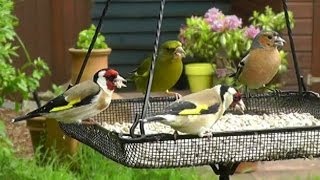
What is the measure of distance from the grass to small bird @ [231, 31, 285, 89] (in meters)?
1.05

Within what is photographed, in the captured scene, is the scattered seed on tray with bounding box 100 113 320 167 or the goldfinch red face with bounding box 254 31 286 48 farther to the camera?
the goldfinch red face with bounding box 254 31 286 48

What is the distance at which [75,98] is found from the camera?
2.90 metres

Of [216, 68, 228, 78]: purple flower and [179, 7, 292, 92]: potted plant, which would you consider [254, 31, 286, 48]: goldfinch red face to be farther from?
[216, 68, 228, 78]: purple flower

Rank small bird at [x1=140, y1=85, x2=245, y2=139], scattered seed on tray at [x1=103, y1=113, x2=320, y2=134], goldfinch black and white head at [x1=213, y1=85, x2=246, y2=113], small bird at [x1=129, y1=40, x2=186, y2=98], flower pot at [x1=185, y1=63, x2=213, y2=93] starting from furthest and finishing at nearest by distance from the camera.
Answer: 1. flower pot at [x1=185, y1=63, x2=213, y2=93]
2. small bird at [x1=129, y1=40, x2=186, y2=98]
3. scattered seed on tray at [x1=103, y1=113, x2=320, y2=134]
4. goldfinch black and white head at [x1=213, y1=85, x2=246, y2=113]
5. small bird at [x1=140, y1=85, x2=245, y2=139]

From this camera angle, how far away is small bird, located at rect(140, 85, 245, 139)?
8.19ft

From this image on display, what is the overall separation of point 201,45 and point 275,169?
4.21ft

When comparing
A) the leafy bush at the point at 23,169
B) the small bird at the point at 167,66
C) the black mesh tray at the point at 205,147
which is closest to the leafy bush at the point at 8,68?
the leafy bush at the point at 23,169

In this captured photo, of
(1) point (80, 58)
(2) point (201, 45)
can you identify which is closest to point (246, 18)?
(2) point (201, 45)

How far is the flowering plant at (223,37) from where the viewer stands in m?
6.09

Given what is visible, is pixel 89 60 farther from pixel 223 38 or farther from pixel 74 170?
pixel 223 38

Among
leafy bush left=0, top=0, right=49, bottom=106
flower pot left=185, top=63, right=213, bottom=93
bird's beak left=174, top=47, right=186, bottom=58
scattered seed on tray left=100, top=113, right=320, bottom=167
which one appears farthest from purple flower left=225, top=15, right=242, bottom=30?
scattered seed on tray left=100, top=113, right=320, bottom=167

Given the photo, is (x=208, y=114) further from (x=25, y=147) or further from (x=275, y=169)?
(x=25, y=147)

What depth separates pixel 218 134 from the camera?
2.57 m

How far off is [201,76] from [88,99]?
4.09 m
